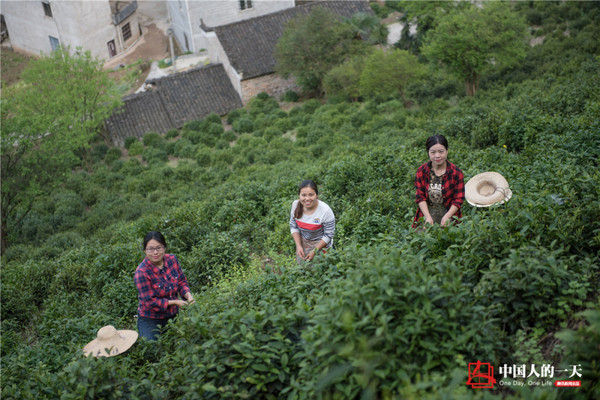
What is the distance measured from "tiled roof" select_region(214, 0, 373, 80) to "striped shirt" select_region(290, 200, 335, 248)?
22.0 metres

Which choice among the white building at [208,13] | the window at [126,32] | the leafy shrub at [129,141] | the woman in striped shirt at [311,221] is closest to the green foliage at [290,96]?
the leafy shrub at [129,141]

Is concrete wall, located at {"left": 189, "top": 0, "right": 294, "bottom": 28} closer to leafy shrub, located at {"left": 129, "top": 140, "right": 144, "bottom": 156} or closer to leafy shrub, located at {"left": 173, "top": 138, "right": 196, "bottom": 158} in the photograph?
leafy shrub, located at {"left": 129, "top": 140, "right": 144, "bottom": 156}

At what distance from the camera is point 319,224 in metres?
6.34

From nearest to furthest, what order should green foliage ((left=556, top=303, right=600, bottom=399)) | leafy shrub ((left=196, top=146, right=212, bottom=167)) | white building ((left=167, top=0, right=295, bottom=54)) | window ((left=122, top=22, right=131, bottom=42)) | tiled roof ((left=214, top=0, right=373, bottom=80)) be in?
green foliage ((left=556, top=303, right=600, bottom=399)), leafy shrub ((left=196, top=146, right=212, bottom=167)), tiled roof ((left=214, top=0, right=373, bottom=80)), white building ((left=167, top=0, right=295, bottom=54)), window ((left=122, top=22, right=131, bottom=42))

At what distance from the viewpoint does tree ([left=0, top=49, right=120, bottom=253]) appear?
607 inches

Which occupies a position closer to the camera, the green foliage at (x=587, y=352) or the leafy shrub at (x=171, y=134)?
the green foliage at (x=587, y=352)

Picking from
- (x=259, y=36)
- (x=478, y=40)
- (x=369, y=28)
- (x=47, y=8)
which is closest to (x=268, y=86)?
(x=259, y=36)

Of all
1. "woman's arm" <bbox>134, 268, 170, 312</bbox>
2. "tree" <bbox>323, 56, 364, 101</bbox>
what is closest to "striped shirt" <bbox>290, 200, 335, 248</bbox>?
"woman's arm" <bbox>134, 268, 170, 312</bbox>

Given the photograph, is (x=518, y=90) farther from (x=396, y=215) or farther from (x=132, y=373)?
(x=132, y=373)

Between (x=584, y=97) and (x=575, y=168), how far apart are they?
503 cm

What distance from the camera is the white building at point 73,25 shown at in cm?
3525

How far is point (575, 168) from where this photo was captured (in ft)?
21.7

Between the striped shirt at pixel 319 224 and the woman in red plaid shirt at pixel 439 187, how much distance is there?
44.3 inches
